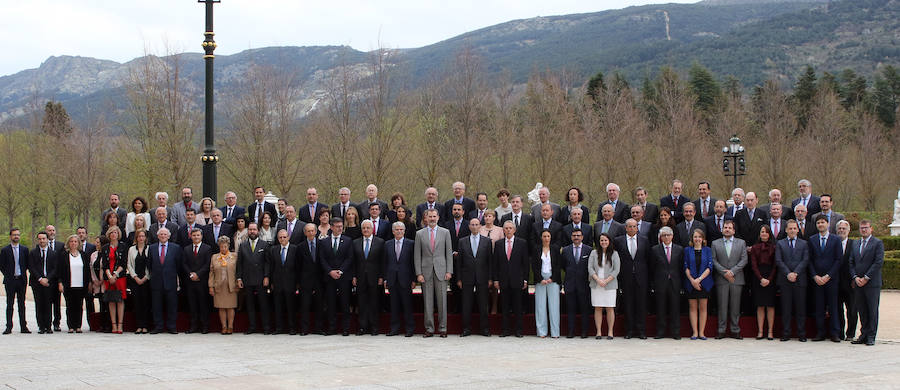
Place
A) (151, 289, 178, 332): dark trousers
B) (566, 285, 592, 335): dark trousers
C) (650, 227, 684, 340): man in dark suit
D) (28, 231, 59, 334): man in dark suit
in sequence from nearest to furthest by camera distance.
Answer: (650, 227, 684, 340): man in dark suit → (566, 285, 592, 335): dark trousers → (151, 289, 178, 332): dark trousers → (28, 231, 59, 334): man in dark suit

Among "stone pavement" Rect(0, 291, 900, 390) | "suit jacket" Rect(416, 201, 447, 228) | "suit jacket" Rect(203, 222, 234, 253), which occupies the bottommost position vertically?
"stone pavement" Rect(0, 291, 900, 390)

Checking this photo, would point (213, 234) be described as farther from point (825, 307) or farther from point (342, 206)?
point (825, 307)

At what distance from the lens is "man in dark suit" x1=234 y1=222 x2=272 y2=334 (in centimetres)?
1274

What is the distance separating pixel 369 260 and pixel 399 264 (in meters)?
0.44

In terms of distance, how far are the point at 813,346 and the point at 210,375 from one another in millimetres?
7465

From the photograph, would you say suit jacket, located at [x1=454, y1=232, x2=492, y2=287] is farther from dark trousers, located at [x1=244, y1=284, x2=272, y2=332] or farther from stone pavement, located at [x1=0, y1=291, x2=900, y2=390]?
dark trousers, located at [x1=244, y1=284, x2=272, y2=332]

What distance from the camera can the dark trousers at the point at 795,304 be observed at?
11.9 meters

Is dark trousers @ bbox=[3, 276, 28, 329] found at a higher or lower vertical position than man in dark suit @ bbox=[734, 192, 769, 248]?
lower

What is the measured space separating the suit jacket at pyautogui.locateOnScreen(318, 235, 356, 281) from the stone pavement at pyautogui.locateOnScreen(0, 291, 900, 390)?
3.15 ft

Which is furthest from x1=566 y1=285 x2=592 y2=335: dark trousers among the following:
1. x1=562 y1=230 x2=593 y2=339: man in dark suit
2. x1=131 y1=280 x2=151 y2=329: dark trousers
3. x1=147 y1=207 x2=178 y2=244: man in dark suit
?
x1=131 y1=280 x2=151 y2=329: dark trousers

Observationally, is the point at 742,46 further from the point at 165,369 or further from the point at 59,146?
the point at 165,369

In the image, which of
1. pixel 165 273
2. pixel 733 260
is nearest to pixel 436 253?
pixel 165 273

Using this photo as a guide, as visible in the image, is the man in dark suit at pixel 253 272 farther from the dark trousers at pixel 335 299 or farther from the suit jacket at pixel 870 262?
the suit jacket at pixel 870 262

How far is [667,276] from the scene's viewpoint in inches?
478
